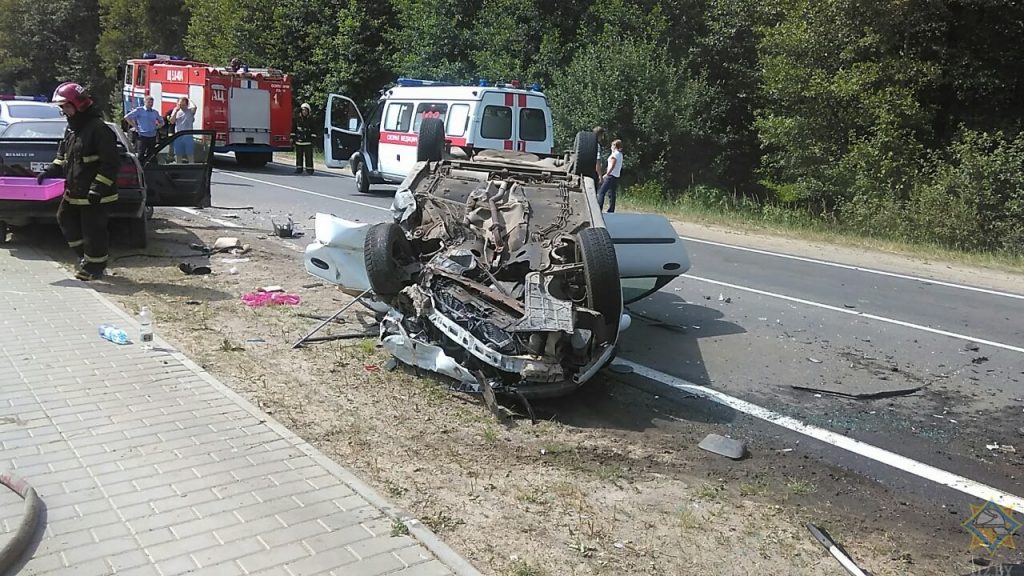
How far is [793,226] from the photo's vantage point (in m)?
18.3

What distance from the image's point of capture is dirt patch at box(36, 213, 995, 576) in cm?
389

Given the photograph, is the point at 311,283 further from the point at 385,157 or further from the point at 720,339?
the point at 385,157

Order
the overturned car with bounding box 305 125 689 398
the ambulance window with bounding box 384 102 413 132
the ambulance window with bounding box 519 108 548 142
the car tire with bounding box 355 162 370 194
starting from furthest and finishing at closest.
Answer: the car tire with bounding box 355 162 370 194
the ambulance window with bounding box 384 102 413 132
the ambulance window with bounding box 519 108 548 142
the overturned car with bounding box 305 125 689 398

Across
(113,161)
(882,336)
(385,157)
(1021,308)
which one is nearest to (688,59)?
(385,157)

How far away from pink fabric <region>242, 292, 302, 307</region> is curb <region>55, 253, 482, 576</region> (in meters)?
1.76

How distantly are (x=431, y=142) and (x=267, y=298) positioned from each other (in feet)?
7.58

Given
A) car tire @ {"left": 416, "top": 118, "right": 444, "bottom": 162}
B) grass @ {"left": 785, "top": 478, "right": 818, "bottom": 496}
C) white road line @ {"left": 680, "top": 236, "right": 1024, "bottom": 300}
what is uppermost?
car tire @ {"left": 416, "top": 118, "right": 444, "bottom": 162}

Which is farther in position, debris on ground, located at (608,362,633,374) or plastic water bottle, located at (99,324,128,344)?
debris on ground, located at (608,362,633,374)

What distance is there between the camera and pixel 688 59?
26.0m

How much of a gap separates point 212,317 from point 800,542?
5.57m

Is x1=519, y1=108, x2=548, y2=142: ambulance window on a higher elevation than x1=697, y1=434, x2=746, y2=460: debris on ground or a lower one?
higher

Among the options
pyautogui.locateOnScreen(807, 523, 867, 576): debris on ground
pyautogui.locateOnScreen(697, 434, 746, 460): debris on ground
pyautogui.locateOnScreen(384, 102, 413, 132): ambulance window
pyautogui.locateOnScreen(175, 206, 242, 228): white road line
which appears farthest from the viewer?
pyautogui.locateOnScreen(384, 102, 413, 132): ambulance window

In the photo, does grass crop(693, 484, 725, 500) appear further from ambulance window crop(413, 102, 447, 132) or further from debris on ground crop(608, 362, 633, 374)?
ambulance window crop(413, 102, 447, 132)

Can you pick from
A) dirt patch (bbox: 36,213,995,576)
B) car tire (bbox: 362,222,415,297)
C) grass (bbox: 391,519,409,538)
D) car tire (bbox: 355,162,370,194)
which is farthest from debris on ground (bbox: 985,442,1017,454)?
car tire (bbox: 355,162,370,194)
